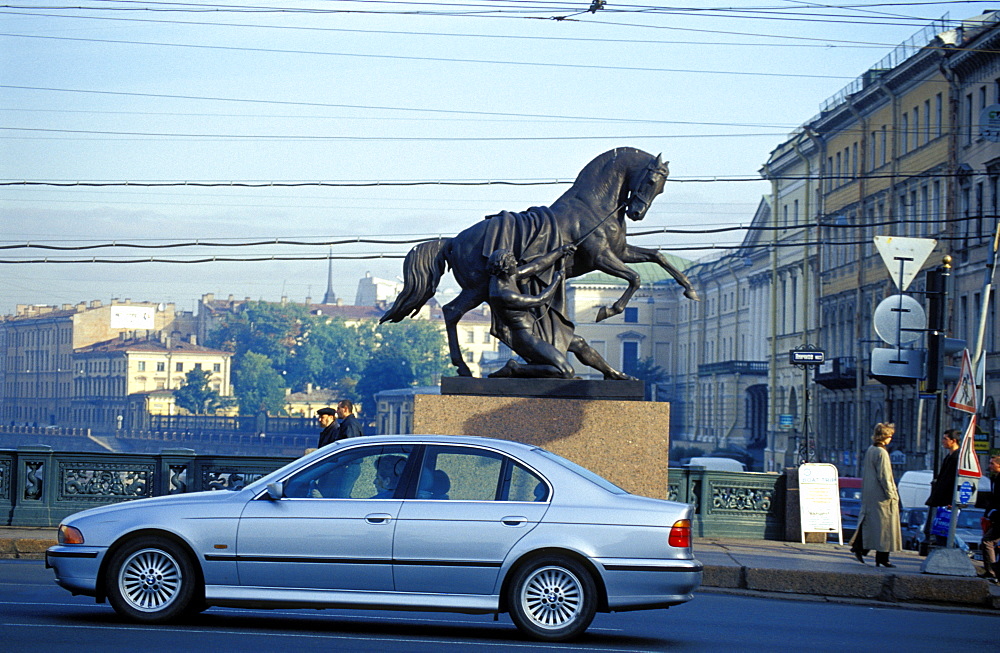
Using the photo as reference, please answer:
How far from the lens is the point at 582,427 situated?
17734mm

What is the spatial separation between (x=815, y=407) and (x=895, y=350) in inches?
2474

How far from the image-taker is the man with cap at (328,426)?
17.0 meters

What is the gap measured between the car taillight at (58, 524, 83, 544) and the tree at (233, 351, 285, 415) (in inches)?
6808

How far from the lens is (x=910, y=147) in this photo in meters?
65.0

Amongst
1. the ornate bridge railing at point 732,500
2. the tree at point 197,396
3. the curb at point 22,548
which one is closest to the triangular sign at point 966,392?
the ornate bridge railing at point 732,500

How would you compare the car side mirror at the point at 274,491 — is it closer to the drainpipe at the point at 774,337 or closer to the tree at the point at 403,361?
the drainpipe at the point at 774,337

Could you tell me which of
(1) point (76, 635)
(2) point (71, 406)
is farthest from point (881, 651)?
(2) point (71, 406)

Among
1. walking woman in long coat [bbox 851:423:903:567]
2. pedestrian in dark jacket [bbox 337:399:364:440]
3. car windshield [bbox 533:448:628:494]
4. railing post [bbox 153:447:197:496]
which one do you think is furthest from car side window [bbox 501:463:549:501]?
railing post [bbox 153:447:197:496]

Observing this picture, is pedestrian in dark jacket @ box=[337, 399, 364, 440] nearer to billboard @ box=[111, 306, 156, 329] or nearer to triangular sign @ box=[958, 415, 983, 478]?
triangular sign @ box=[958, 415, 983, 478]

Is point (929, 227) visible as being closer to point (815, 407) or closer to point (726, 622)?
point (815, 407)

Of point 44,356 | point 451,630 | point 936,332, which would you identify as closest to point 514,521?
point 451,630

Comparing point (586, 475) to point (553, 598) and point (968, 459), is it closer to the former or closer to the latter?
point (553, 598)

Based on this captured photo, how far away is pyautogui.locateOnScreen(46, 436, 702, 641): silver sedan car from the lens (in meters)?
10.7

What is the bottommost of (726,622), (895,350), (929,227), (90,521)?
(726,622)
